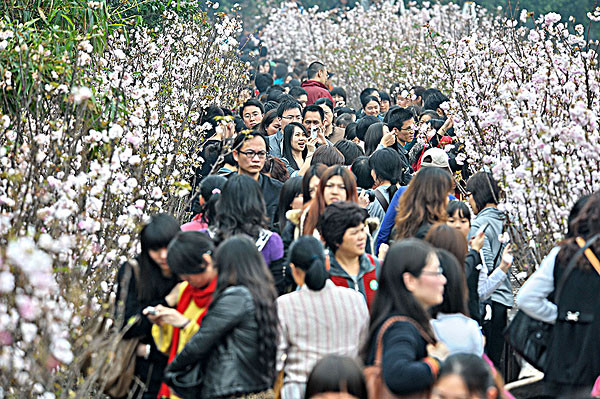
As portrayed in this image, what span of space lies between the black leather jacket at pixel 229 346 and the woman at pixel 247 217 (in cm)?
111

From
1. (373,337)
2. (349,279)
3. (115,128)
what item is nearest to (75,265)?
(115,128)

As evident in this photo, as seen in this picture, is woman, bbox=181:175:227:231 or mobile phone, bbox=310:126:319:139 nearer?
woman, bbox=181:175:227:231

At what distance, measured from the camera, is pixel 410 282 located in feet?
12.9

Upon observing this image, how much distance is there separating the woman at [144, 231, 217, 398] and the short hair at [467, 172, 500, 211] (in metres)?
2.68

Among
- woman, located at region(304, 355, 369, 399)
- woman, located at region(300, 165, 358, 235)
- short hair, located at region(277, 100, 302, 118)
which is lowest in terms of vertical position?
woman, located at region(304, 355, 369, 399)

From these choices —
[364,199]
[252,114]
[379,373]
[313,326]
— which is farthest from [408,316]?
[252,114]

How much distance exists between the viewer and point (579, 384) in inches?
177

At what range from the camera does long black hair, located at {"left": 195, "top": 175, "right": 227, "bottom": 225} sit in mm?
5543

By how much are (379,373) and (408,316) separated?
10.9 inches

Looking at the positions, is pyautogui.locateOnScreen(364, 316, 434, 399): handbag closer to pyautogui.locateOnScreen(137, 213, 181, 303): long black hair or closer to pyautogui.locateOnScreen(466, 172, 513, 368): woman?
pyautogui.locateOnScreen(137, 213, 181, 303): long black hair

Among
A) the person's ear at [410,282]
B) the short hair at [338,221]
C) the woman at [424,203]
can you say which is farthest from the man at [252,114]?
the person's ear at [410,282]

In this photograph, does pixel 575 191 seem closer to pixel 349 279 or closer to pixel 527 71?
pixel 349 279

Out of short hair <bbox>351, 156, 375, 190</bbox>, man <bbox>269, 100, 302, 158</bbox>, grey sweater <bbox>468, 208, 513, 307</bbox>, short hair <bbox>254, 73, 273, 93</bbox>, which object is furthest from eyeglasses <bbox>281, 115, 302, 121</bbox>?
short hair <bbox>254, 73, 273, 93</bbox>

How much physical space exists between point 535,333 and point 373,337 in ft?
3.95
